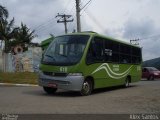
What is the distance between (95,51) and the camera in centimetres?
1997

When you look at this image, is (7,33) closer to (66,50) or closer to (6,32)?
(6,32)

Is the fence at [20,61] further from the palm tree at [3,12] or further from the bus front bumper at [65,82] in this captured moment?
the bus front bumper at [65,82]

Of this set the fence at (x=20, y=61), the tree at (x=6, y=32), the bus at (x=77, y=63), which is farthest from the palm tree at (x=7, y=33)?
the bus at (x=77, y=63)

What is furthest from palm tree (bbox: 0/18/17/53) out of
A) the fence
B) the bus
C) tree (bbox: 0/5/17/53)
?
the bus

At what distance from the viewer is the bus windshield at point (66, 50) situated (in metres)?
18.6

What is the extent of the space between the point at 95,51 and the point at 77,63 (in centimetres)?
186

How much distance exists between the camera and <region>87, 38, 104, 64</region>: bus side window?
19361 mm

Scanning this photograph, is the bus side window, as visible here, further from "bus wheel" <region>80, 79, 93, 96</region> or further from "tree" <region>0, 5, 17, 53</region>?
"tree" <region>0, 5, 17, 53</region>

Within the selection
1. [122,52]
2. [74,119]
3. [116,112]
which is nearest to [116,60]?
[122,52]

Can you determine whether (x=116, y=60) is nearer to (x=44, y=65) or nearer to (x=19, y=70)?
(x=44, y=65)

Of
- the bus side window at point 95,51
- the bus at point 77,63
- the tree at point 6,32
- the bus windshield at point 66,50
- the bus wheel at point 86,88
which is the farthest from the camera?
the tree at point 6,32

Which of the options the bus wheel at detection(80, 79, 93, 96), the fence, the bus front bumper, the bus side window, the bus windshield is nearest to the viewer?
the bus front bumper

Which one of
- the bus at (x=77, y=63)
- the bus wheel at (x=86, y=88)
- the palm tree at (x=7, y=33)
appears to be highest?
the palm tree at (x=7, y=33)

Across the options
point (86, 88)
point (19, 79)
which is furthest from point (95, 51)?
point (19, 79)
